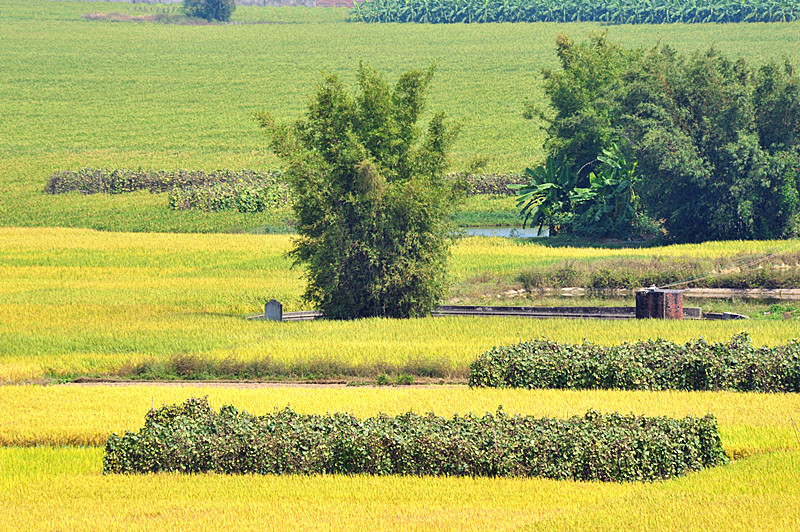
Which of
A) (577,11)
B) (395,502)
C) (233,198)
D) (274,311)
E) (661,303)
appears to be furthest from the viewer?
(577,11)

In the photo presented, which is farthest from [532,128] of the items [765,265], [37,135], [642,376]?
[642,376]

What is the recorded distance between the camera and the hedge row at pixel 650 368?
2352 centimetres

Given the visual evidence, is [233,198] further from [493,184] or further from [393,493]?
[393,493]

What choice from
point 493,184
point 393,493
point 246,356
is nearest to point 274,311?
point 246,356

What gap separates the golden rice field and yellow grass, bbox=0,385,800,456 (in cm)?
293

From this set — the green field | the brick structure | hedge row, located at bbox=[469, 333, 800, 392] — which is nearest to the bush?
the green field

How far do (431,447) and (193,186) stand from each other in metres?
63.2

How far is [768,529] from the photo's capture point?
13492 mm

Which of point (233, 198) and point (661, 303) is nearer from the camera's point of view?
point (661, 303)

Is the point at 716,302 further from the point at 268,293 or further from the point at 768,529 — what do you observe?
the point at 768,529

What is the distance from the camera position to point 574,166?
216 feet

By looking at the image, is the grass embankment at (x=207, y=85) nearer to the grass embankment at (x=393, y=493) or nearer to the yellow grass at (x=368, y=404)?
the yellow grass at (x=368, y=404)

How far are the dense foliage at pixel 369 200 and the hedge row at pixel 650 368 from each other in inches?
469

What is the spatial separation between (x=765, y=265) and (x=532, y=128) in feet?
234
